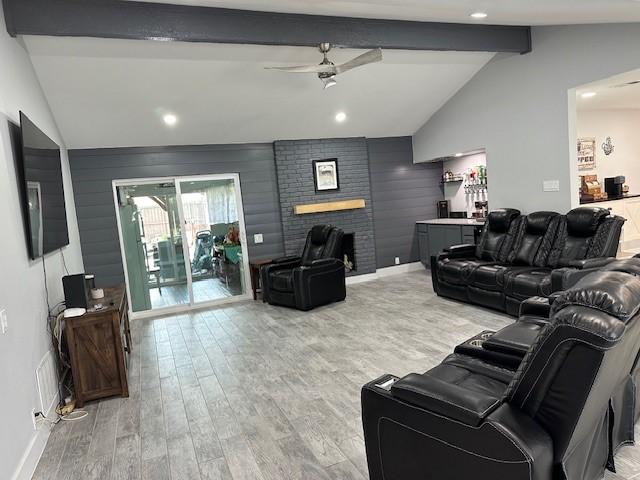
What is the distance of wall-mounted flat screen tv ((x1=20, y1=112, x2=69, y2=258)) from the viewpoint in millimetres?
3049

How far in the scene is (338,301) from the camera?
6.01m

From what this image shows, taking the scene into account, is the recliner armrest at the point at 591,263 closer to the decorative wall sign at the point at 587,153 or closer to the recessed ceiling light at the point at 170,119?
the decorative wall sign at the point at 587,153

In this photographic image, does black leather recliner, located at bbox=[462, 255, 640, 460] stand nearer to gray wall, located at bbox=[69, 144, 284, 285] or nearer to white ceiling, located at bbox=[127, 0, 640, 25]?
white ceiling, located at bbox=[127, 0, 640, 25]

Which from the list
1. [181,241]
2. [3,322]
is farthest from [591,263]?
[181,241]

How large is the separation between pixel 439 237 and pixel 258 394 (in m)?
4.70

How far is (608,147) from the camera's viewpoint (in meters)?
7.41

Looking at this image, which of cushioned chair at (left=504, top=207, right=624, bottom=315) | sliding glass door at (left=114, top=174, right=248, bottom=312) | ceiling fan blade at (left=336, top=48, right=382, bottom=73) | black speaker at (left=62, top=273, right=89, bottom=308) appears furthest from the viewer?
sliding glass door at (left=114, top=174, right=248, bottom=312)

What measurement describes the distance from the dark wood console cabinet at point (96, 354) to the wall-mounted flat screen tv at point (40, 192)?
64 cm

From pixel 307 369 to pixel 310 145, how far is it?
13.9 feet

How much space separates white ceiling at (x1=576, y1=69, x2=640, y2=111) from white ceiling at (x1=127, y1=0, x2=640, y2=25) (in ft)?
2.53

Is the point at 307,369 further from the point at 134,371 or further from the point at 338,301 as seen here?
the point at 338,301

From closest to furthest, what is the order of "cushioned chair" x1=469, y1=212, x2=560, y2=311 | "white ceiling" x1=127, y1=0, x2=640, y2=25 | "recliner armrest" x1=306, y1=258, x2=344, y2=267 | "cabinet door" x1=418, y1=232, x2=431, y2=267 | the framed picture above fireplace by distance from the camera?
"white ceiling" x1=127, y1=0, x2=640, y2=25 < "cushioned chair" x1=469, y1=212, x2=560, y2=311 < "recliner armrest" x1=306, y1=258, x2=344, y2=267 < the framed picture above fireplace < "cabinet door" x1=418, y1=232, x2=431, y2=267

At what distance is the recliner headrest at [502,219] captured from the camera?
17.9 feet

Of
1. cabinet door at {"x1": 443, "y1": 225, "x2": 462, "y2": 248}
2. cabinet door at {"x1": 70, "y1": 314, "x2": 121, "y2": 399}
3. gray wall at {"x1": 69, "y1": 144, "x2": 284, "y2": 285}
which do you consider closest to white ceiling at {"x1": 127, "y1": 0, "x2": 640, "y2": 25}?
cabinet door at {"x1": 70, "y1": 314, "x2": 121, "y2": 399}
